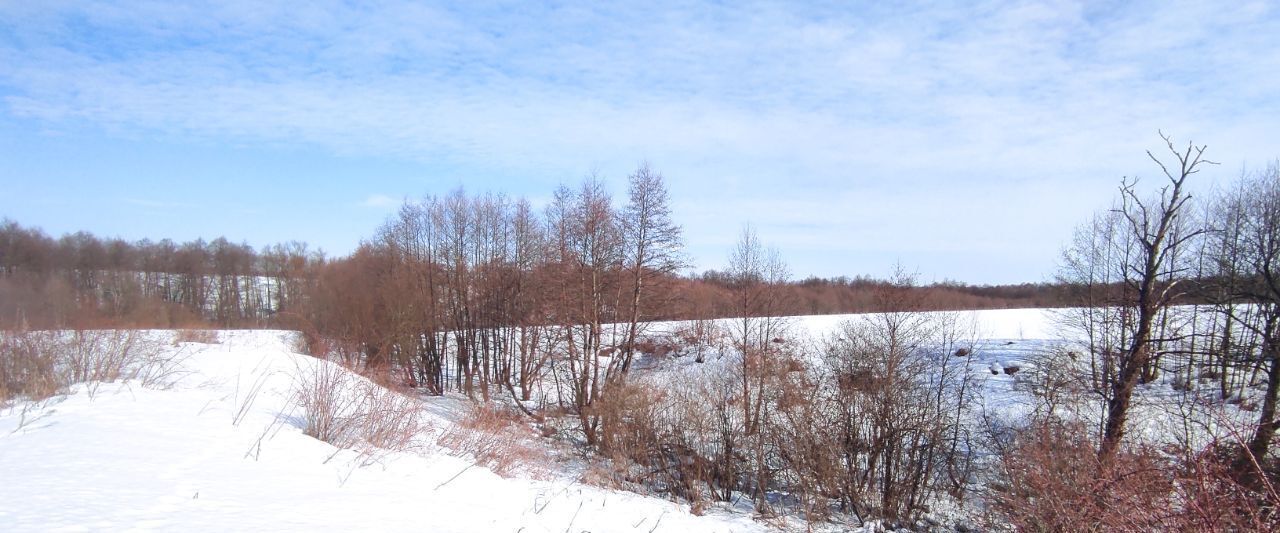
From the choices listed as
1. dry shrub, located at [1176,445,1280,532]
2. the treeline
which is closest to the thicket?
dry shrub, located at [1176,445,1280,532]

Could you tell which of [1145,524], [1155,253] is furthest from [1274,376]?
[1145,524]

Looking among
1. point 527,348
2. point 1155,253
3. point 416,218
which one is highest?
point 416,218

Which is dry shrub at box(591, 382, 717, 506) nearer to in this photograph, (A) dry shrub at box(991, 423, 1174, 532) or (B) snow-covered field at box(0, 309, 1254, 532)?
(A) dry shrub at box(991, 423, 1174, 532)

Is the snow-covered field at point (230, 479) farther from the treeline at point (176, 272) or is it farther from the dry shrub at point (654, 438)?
the treeline at point (176, 272)

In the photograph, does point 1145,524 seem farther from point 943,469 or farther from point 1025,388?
point 1025,388

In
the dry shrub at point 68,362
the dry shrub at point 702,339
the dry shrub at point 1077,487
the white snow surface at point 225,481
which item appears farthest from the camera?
the dry shrub at point 702,339

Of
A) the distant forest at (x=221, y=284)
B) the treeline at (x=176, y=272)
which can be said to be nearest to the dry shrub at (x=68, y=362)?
the distant forest at (x=221, y=284)

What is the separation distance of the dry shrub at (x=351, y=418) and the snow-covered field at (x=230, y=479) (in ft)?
0.88

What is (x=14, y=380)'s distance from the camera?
9.06 m

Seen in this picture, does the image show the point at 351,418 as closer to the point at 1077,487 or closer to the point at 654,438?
the point at 1077,487

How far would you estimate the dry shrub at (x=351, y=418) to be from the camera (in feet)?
28.0

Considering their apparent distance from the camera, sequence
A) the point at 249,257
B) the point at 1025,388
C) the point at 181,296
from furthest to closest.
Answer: the point at 249,257
the point at 181,296
the point at 1025,388

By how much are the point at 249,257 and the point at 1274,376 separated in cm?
7870

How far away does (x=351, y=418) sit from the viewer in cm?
889
